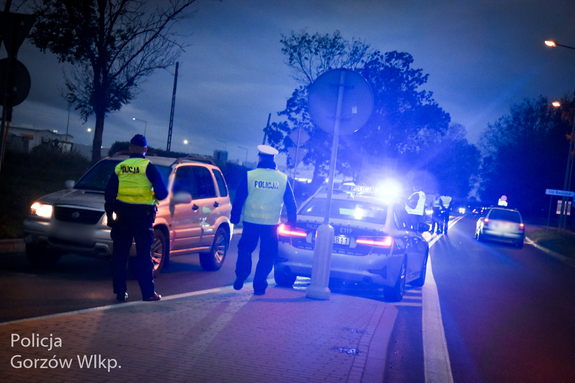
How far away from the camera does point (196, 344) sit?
15.6 feet

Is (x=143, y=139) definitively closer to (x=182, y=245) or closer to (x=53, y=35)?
(x=182, y=245)

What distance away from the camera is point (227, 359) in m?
4.46

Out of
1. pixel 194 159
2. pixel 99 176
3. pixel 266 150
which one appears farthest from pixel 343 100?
pixel 99 176

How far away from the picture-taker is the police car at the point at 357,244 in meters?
8.14

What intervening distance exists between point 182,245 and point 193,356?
187 inches

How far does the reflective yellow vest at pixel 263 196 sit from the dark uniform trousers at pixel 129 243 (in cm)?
123

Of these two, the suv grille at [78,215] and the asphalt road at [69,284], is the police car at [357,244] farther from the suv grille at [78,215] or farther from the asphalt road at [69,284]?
the suv grille at [78,215]

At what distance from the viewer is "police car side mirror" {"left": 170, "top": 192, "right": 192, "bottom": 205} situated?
8.44 meters

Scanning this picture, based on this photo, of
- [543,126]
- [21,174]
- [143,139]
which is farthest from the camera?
[543,126]

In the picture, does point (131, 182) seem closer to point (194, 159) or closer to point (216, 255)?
point (194, 159)

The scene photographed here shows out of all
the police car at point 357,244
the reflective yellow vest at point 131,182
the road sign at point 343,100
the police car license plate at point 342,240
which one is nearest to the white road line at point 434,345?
the police car at point 357,244

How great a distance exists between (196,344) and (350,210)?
4605mm

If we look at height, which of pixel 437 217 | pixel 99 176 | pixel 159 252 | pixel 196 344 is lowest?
pixel 196 344

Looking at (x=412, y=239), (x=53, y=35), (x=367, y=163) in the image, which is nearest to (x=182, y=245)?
(x=412, y=239)
